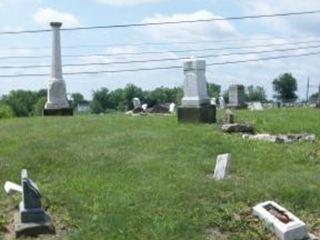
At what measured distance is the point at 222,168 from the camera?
9250 mm

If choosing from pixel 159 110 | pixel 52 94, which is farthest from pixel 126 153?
pixel 159 110

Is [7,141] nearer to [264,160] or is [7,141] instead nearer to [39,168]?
[39,168]

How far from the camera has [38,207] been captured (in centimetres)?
726

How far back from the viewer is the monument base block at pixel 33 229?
7035 millimetres

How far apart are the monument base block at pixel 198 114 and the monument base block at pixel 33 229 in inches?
328

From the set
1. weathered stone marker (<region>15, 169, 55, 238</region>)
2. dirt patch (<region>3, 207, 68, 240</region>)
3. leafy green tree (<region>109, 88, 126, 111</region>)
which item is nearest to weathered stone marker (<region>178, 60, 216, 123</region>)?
dirt patch (<region>3, 207, 68, 240</region>)

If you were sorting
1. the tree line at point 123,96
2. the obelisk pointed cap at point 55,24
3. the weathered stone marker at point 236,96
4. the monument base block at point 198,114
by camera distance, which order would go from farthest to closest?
the tree line at point 123,96 → the weathered stone marker at point 236,96 → the obelisk pointed cap at point 55,24 → the monument base block at point 198,114

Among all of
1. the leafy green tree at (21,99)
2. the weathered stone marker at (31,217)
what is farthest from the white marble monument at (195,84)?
the leafy green tree at (21,99)

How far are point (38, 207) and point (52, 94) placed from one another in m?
13.7

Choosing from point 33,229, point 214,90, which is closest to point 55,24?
point 33,229

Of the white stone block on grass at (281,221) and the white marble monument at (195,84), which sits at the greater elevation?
the white marble monument at (195,84)

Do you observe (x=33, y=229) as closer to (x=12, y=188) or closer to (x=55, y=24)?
(x=12, y=188)

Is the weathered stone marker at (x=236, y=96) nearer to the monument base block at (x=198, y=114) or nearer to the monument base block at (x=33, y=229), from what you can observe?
the monument base block at (x=198, y=114)

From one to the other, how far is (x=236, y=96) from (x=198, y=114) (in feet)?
35.2
